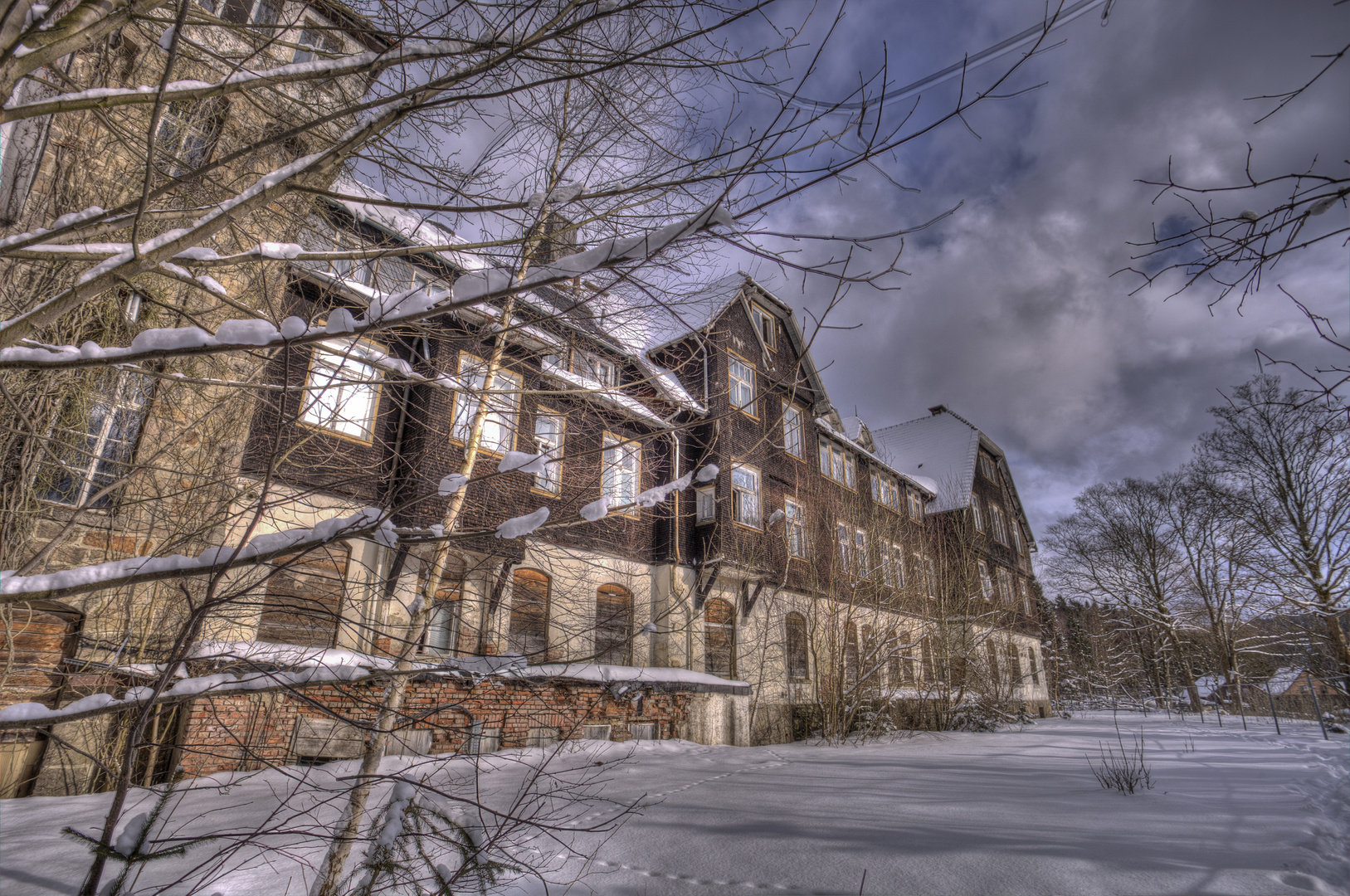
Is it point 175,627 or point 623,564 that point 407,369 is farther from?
point 623,564

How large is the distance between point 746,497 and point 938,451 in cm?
1654

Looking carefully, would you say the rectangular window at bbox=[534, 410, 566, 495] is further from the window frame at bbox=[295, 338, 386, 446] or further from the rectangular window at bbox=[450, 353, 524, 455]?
the window frame at bbox=[295, 338, 386, 446]

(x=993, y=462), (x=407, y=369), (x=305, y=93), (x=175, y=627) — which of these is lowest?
(x=175, y=627)

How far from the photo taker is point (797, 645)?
55.1 feet

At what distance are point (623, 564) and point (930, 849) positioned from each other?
10273mm

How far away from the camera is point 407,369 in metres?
2.73

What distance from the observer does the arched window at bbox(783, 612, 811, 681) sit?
54.2 feet

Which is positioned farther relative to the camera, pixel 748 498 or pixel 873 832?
pixel 748 498

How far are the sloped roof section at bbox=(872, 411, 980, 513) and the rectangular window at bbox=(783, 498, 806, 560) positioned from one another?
10.3 metres

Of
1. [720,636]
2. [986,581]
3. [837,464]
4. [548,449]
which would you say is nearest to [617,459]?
[548,449]

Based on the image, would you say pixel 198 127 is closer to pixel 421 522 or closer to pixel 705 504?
pixel 421 522

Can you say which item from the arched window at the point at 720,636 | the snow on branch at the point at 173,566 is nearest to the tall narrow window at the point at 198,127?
the snow on branch at the point at 173,566

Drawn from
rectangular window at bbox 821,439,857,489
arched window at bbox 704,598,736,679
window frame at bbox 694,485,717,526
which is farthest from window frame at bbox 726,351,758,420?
arched window at bbox 704,598,736,679

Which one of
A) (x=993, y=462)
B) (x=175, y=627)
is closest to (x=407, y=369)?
(x=175, y=627)
